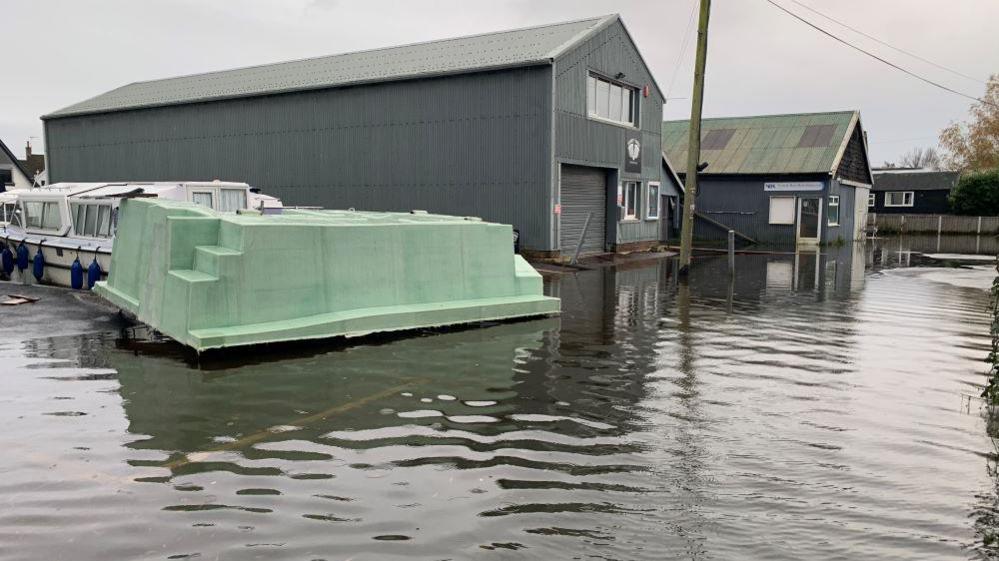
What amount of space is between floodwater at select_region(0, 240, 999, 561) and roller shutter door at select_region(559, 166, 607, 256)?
1388cm

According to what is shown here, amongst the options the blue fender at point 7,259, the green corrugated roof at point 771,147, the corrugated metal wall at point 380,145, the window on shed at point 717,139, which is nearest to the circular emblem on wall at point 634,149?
the corrugated metal wall at point 380,145

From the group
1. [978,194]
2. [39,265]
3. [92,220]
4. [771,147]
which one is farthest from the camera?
[978,194]

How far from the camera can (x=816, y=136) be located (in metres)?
38.7

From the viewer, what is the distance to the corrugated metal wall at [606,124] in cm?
2384

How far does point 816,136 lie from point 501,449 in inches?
1447

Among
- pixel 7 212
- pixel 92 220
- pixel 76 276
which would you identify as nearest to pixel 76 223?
pixel 92 220

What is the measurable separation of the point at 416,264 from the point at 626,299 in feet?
18.7

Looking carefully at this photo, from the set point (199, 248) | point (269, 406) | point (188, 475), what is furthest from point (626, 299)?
point (188, 475)

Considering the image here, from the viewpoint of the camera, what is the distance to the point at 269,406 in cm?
750

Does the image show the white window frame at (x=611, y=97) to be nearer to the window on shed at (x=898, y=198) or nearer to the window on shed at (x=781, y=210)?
the window on shed at (x=781, y=210)

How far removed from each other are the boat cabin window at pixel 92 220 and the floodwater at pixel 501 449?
5.04 m

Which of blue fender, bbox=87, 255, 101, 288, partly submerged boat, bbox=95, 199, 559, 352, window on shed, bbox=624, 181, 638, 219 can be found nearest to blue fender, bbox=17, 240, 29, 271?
blue fender, bbox=87, 255, 101, 288

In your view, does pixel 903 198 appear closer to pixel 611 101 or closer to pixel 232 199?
pixel 611 101

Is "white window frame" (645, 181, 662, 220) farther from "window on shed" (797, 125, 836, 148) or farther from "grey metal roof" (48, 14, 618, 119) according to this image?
"window on shed" (797, 125, 836, 148)
